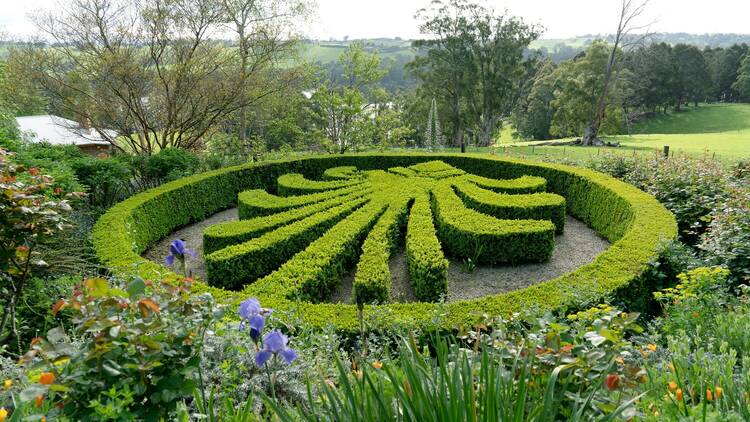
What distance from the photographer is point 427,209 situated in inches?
396

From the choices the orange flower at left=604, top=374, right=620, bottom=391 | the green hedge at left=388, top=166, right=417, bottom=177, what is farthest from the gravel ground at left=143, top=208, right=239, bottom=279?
the orange flower at left=604, top=374, right=620, bottom=391

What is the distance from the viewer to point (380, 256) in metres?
7.63

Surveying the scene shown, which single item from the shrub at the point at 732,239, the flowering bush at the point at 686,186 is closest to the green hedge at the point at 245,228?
the shrub at the point at 732,239

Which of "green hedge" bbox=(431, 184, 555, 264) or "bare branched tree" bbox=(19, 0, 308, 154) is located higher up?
"bare branched tree" bbox=(19, 0, 308, 154)

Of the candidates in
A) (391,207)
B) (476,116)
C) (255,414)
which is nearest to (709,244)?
(391,207)

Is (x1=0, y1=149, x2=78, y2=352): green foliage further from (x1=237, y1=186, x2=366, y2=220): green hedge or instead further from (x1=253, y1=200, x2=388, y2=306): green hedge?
(x1=237, y1=186, x2=366, y2=220): green hedge

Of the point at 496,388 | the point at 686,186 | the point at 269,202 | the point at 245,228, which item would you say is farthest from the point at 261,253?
the point at 686,186

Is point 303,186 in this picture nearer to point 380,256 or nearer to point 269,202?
point 269,202

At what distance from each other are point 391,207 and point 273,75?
1121 cm

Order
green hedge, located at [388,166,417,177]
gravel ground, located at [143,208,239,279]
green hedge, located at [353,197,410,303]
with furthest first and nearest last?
green hedge, located at [388,166,417,177]
gravel ground, located at [143,208,239,279]
green hedge, located at [353,197,410,303]

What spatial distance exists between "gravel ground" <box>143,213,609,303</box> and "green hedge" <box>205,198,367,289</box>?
1.16m

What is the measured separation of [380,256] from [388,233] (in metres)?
1.41

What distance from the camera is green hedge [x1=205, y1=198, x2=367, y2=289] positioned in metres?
7.75

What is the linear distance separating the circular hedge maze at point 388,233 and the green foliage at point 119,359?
223 cm
